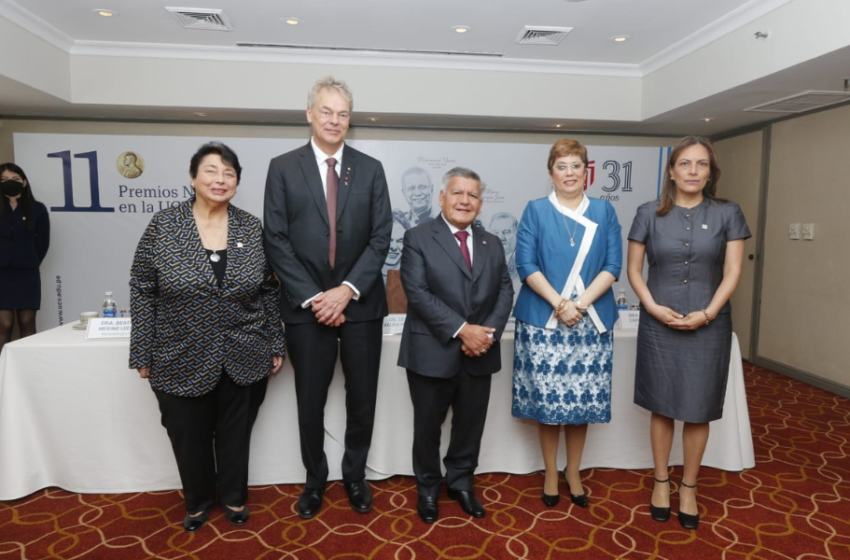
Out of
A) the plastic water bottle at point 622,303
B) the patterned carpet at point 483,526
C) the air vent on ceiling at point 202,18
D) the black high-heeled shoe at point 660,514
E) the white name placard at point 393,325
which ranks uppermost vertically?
the air vent on ceiling at point 202,18

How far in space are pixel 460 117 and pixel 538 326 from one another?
3217mm

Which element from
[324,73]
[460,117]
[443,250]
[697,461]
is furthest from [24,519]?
[460,117]

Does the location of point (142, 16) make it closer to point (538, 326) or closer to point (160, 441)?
point (160, 441)

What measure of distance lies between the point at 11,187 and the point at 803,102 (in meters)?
6.29

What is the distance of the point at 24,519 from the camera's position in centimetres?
223

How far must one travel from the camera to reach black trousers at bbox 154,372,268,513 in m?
2.06

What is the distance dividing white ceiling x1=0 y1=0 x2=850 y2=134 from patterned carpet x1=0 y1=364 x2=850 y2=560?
100 inches

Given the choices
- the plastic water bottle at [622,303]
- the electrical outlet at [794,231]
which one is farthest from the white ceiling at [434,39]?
the plastic water bottle at [622,303]

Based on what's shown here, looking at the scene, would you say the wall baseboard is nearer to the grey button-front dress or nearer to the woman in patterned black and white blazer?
the grey button-front dress

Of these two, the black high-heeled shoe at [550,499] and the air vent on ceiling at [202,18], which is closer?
the black high-heeled shoe at [550,499]

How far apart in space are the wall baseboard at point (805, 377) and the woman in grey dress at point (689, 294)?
2919 mm

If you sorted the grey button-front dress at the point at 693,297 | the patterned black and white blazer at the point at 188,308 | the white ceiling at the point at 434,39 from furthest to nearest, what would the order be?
the white ceiling at the point at 434,39 < the grey button-front dress at the point at 693,297 < the patterned black and white blazer at the point at 188,308

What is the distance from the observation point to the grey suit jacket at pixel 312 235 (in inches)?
83.0

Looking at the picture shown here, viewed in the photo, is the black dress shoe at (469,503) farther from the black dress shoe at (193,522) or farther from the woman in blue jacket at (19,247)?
the woman in blue jacket at (19,247)
